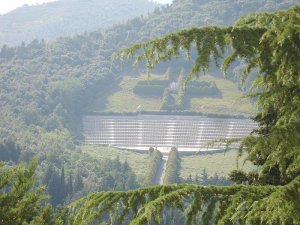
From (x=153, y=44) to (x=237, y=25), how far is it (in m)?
1.65

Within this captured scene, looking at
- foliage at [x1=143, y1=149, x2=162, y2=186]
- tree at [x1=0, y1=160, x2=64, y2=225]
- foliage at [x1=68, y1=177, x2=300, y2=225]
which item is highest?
foliage at [x1=68, y1=177, x2=300, y2=225]

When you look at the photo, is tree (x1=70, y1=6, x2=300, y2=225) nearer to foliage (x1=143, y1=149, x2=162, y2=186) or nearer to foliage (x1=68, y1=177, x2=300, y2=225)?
foliage (x1=68, y1=177, x2=300, y2=225)

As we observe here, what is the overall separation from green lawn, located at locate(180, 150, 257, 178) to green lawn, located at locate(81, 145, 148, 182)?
44.2ft

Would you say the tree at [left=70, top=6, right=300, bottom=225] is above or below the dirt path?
above

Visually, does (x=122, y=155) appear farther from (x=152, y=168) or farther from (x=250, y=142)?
(x=250, y=142)

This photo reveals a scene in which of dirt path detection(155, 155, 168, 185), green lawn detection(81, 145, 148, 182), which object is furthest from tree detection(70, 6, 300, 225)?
green lawn detection(81, 145, 148, 182)

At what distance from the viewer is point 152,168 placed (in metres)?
147

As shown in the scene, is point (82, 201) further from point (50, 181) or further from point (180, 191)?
point (50, 181)

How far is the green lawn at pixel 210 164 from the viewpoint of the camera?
14812cm

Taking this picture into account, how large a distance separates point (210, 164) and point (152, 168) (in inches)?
821

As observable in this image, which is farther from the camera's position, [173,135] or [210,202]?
[173,135]

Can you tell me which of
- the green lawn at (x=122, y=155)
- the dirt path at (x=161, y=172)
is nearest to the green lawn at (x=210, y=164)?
the dirt path at (x=161, y=172)

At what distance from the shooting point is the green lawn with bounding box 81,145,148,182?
6375 inches

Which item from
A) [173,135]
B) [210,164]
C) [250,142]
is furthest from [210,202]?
[173,135]
